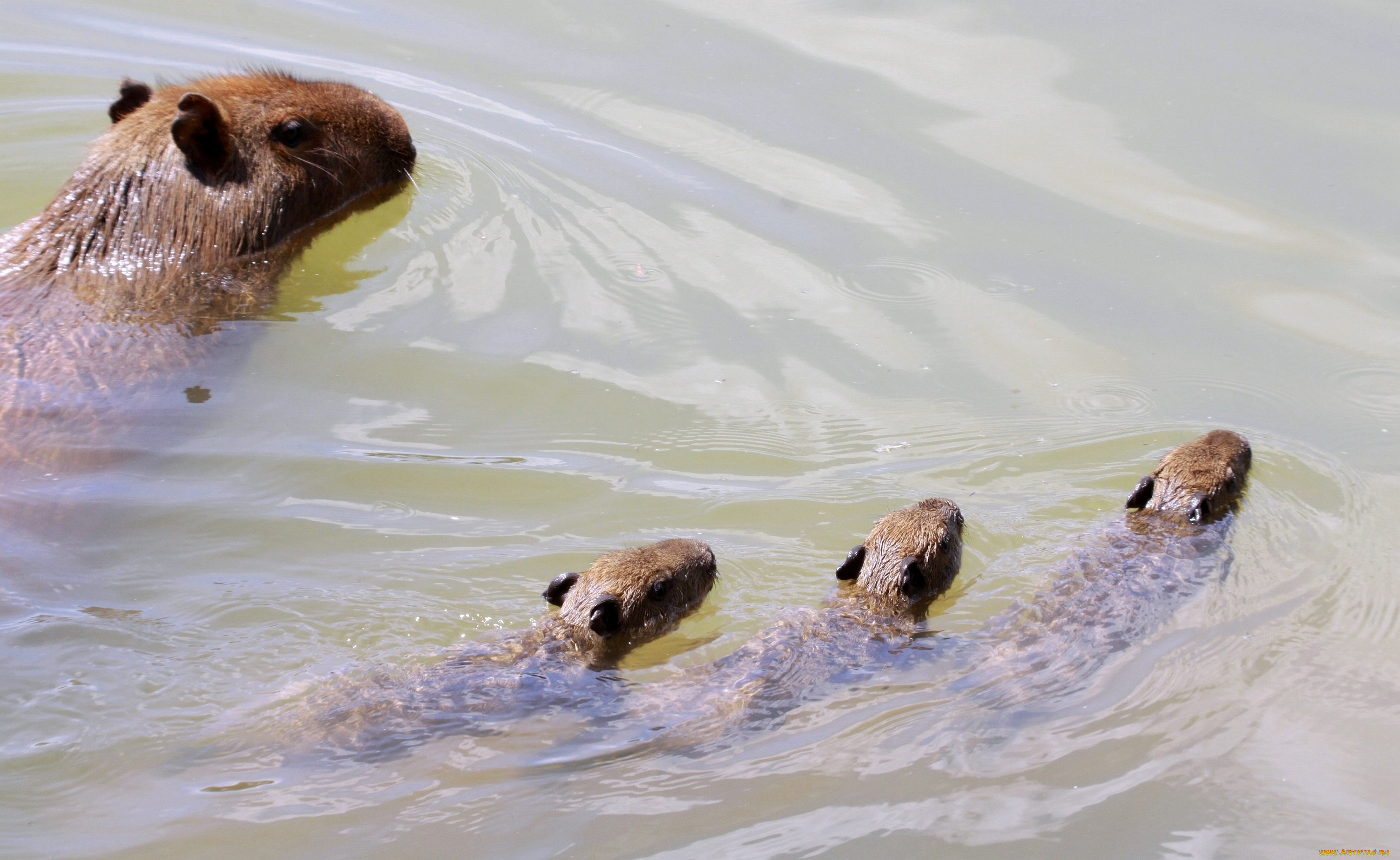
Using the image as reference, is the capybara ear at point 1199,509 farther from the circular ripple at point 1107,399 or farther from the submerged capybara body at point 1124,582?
the circular ripple at point 1107,399

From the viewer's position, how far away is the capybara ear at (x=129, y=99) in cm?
663

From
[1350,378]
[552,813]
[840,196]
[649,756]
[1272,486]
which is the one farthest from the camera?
[840,196]

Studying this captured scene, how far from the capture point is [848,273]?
272 inches

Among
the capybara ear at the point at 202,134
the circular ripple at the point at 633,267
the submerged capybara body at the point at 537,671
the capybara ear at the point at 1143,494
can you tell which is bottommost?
the submerged capybara body at the point at 537,671

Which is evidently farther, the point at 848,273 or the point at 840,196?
the point at 840,196

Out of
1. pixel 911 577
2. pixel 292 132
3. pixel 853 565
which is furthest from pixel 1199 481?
pixel 292 132

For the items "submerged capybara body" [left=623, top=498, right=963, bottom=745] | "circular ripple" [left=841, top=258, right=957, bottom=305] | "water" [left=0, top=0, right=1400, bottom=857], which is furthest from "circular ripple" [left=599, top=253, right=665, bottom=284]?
"submerged capybara body" [left=623, top=498, right=963, bottom=745]

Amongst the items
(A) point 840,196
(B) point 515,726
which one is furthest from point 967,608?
(A) point 840,196


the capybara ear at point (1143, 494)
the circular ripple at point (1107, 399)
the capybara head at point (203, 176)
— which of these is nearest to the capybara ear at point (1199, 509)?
the capybara ear at point (1143, 494)

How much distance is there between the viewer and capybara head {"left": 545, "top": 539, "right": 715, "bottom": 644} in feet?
16.4

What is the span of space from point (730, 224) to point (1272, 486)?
124 inches

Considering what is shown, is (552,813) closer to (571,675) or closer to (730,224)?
(571,675)

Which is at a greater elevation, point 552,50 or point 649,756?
point 552,50

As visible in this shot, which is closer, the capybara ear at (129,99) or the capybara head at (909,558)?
the capybara head at (909,558)
